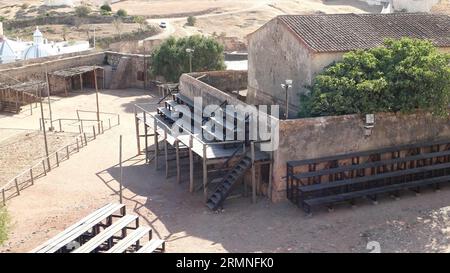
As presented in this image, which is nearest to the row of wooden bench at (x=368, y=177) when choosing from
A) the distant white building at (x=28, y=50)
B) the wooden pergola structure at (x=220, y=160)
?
the wooden pergola structure at (x=220, y=160)

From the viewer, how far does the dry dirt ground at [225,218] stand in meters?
15.3

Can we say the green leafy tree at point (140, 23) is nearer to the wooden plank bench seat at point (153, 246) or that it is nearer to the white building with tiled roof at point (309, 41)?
the white building with tiled roof at point (309, 41)

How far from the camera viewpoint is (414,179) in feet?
61.7

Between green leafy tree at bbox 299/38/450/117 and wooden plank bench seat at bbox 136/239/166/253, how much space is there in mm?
6685

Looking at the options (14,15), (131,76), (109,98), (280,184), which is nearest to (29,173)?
(280,184)

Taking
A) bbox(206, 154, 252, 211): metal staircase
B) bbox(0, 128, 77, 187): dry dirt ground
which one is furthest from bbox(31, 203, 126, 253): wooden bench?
bbox(0, 128, 77, 187): dry dirt ground

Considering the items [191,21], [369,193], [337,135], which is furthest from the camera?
[191,21]

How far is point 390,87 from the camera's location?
59.2 feet

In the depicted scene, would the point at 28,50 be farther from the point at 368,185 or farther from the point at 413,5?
the point at 413,5

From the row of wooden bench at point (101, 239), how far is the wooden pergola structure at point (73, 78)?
876 inches

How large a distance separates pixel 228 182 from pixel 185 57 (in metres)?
18.3

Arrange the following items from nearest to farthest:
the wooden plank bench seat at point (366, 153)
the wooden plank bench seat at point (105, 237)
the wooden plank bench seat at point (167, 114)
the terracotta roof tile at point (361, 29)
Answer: the wooden plank bench seat at point (105, 237) → the wooden plank bench seat at point (366, 153) → the terracotta roof tile at point (361, 29) → the wooden plank bench seat at point (167, 114)

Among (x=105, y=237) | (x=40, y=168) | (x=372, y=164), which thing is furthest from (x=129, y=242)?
(x=40, y=168)

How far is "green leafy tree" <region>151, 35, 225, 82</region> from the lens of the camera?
3512 centimetres
